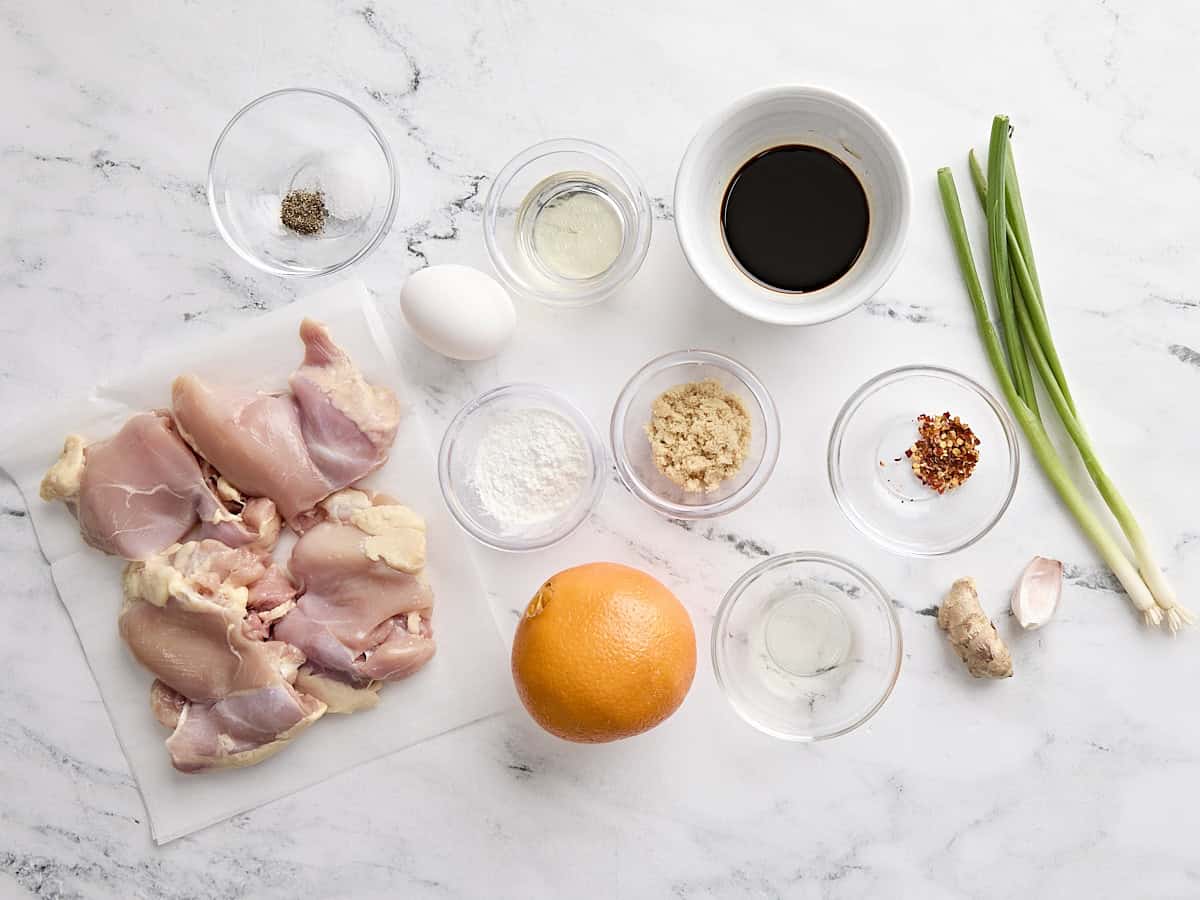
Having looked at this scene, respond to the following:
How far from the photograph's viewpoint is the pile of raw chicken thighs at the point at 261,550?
53.7 inches

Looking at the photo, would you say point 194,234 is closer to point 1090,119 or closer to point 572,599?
point 572,599

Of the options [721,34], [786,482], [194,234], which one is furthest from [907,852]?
[194,234]

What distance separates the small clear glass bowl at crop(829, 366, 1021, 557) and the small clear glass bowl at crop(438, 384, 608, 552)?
0.37 metres

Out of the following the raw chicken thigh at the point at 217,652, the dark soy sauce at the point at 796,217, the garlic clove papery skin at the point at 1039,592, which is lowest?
the raw chicken thigh at the point at 217,652

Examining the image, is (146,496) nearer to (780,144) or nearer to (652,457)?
(652,457)

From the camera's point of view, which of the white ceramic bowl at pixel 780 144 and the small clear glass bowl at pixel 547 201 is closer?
the white ceramic bowl at pixel 780 144

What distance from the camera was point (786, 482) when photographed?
1.41 meters

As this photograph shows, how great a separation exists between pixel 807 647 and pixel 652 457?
378mm

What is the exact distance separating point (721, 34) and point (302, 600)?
1058 mm

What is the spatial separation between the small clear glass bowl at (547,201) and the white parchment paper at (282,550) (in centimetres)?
23

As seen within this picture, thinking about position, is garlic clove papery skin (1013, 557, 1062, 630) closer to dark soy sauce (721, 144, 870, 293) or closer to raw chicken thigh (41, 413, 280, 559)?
dark soy sauce (721, 144, 870, 293)

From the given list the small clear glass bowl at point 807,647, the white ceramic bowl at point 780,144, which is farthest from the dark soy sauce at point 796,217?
the small clear glass bowl at point 807,647

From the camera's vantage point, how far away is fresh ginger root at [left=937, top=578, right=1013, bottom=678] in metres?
1.34

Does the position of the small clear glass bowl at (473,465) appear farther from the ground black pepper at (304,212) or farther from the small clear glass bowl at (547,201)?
the ground black pepper at (304,212)
